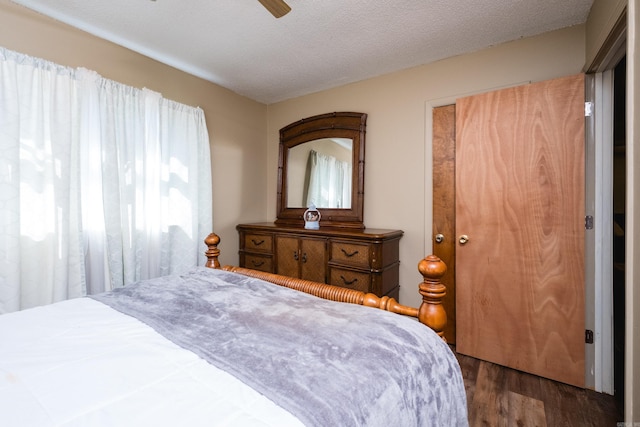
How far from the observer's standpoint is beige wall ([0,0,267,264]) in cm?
193

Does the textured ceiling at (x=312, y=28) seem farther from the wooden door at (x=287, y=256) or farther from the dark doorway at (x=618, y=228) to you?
the wooden door at (x=287, y=256)

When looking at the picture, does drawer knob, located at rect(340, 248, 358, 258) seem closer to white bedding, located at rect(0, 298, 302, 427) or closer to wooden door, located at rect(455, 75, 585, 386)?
wooden door, located at rect(455, 75, 585, 386)

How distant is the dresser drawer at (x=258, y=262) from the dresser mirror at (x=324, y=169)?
1.72 feet

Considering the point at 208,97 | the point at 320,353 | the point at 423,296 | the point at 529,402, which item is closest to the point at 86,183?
the point at 208,97

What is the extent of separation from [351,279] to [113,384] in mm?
1954

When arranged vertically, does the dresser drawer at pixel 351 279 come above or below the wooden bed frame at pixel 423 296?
below

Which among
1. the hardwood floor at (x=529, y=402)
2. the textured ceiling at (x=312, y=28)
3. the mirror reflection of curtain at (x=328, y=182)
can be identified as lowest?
the hardwood floor at (x=529, y=402)

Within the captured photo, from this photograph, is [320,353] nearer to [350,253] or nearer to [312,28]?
[350,253]

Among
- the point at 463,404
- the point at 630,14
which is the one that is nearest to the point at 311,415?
the point at 463,404

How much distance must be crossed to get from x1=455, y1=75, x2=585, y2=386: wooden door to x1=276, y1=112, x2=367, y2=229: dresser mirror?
3.18 feet

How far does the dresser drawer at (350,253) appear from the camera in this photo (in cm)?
243

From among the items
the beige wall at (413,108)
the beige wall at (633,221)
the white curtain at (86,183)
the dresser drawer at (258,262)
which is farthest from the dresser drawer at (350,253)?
the beige wall at (633,221)

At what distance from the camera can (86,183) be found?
6.97ft

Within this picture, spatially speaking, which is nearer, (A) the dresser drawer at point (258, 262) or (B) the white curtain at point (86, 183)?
(B) the white curtain at point (86, 183)
